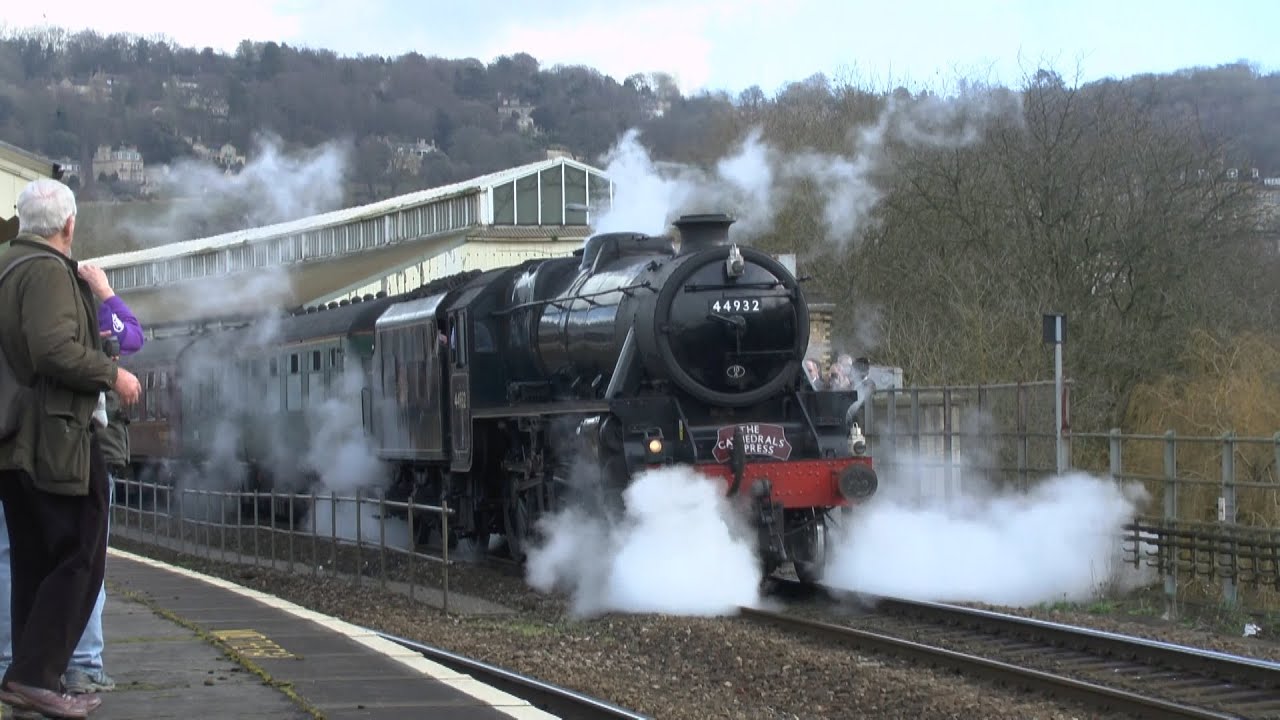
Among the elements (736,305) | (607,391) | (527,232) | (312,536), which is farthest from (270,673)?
(527,232)

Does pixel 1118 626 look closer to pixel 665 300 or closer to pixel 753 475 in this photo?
pixel 753 475

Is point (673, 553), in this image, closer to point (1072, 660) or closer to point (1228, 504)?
point (1072, 660)

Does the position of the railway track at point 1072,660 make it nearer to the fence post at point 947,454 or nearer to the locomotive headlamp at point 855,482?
the locomotive headlamp at point 855,482

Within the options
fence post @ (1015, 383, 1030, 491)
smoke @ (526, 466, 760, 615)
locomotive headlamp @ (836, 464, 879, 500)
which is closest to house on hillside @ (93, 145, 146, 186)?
fence post @ (1015, 383, 1030, 491)

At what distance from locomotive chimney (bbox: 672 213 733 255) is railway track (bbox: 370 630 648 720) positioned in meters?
5.13

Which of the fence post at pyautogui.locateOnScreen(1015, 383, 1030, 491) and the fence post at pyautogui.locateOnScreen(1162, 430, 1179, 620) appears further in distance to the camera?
the fence post at pyautogui.locateOnScreen(1015, 383, 1030, 491)

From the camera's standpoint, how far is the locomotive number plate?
13281 millimetres

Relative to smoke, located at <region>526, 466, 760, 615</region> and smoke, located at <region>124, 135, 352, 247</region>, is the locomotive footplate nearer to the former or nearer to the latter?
smoke, located at <region>526, 466, 760, 615</region>

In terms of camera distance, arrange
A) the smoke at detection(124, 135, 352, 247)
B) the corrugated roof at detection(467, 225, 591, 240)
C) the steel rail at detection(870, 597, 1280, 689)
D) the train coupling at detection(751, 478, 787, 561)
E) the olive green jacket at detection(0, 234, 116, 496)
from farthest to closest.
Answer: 1. the smoke at detection(124, 135, 352, 247)
2. the corrugated roof at detection(467, 225, 591, 240)
3. the train coupling at detection(751, 478, 787, 561)
4. the steel rail at detection(870, 597, 1280, 689)
5. the olive green jacket at detection(0, 234, 116, 496)

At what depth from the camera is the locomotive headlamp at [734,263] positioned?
13258 millimetres

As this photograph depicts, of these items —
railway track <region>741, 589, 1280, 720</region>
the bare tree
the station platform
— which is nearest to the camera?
the station platform

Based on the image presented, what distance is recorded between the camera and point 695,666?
32.0ft

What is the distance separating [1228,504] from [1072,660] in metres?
3.93

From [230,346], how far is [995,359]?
1374cm
